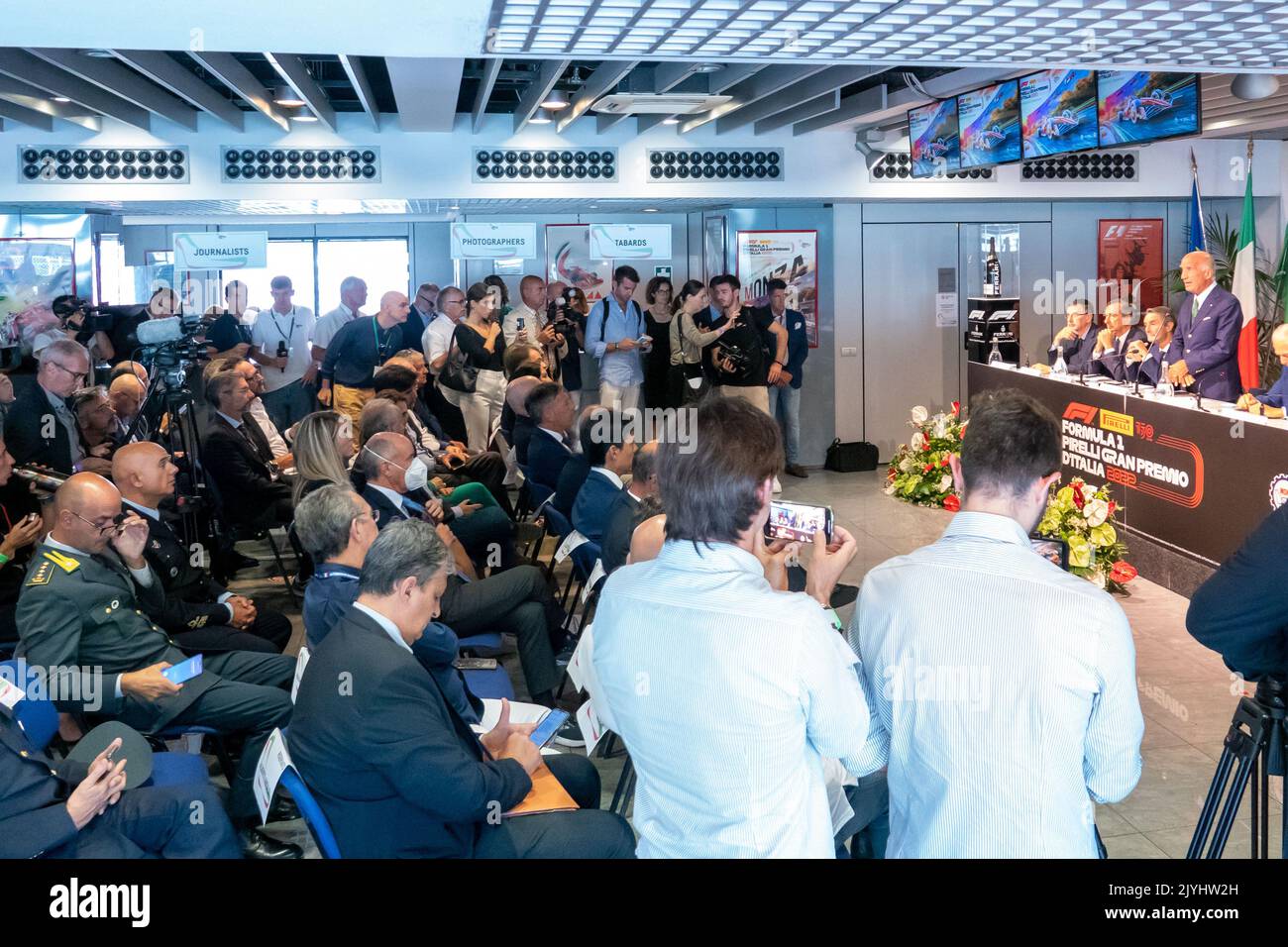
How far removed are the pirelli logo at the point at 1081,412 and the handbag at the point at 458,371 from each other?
4591 mm

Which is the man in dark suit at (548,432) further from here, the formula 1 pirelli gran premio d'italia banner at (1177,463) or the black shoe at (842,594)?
the formula 1 pirelli gran premio d'italia banner at (1177,463)

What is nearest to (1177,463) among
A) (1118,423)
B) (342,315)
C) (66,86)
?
(1118,423)

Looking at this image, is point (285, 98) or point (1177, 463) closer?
point (1177, 463)

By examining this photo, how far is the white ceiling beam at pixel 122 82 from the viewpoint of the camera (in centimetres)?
630

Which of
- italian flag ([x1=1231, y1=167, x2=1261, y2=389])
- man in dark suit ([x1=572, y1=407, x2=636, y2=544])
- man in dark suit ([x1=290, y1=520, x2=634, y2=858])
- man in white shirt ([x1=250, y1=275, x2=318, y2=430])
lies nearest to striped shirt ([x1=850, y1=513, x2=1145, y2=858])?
man in dark suit ([x1=290, y1=520, x2=634, y2=858])

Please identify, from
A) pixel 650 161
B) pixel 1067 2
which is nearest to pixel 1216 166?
pixel 650 161

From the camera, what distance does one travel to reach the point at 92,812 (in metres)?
2.98

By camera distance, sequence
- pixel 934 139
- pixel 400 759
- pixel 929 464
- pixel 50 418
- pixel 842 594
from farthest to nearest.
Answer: pixel 929 464 < pixel 934 139 < pixel 50 418 < pixel 842 594 < pixel 400 759

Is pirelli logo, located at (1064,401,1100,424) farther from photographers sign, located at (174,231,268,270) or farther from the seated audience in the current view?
photographers sign, located at (174,231,268,270)

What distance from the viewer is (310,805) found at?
2.85 metres

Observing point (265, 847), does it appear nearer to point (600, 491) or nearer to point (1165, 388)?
point (600, 491)

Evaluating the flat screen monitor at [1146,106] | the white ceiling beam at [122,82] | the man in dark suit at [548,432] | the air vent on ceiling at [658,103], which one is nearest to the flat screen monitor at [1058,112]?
the flat screen monitor at [1146,106]

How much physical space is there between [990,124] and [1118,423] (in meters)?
2.12

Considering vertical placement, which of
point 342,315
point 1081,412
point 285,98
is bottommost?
point 1081,412
